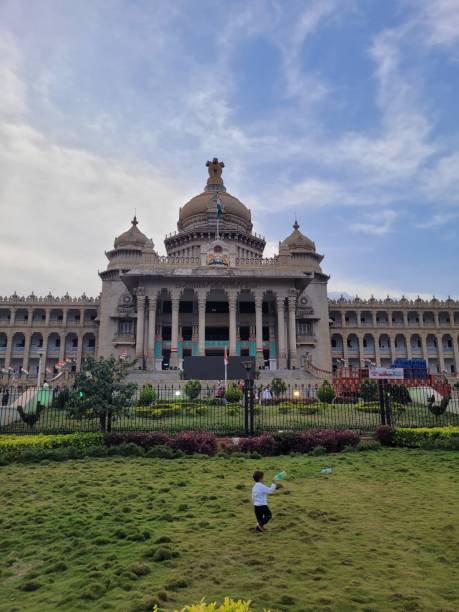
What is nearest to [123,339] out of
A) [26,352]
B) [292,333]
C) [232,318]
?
[232,318]

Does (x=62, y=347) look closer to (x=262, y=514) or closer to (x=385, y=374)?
(x=385, y=374)

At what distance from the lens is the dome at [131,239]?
5759 cm

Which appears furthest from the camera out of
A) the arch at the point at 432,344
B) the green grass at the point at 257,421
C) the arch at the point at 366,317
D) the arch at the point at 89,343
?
the arch at the point at 366,317

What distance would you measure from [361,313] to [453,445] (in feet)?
176

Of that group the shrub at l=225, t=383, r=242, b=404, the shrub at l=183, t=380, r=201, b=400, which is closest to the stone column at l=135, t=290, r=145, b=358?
the shrub at l=183, t=380, r=201, b=400

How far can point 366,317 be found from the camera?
2628 inches

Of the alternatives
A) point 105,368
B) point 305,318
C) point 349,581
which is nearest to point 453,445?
point 349,581

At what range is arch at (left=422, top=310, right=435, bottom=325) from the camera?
216 ft

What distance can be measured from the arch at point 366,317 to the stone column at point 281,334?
2584 cm

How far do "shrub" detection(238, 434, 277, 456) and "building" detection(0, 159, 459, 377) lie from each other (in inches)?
892

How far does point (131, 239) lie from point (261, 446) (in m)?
47.6

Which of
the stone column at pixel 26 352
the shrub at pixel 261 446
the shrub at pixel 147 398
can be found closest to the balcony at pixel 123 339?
the stone column at pixel 26 352

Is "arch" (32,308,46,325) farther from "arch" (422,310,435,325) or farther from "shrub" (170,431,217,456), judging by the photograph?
"shrub" (170,431,217,456)

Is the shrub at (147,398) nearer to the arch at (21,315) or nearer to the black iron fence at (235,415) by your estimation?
the black iron fence at (235,415)
